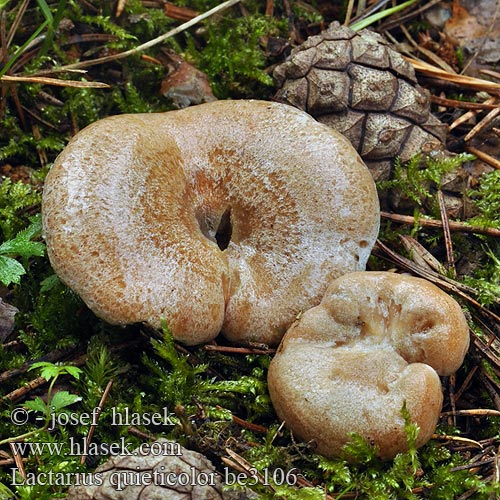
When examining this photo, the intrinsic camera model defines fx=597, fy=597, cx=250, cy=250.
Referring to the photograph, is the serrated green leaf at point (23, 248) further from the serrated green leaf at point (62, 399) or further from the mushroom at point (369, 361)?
the mushroom at point (369, 361)

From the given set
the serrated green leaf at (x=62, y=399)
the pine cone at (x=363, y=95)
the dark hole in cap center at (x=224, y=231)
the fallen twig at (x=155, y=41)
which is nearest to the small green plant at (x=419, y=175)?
the pine cone at (x=363, y=95)

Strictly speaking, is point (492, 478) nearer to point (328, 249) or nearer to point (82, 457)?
point (328, 249)

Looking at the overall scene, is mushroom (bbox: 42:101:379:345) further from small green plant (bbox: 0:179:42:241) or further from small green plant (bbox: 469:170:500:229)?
small green plant (bbox: 469:170:500:229)

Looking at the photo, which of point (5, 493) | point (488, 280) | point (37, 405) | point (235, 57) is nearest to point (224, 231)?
point (235, 57)

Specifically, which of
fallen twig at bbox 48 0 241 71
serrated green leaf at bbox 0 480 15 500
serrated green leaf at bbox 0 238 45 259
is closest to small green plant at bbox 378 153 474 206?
fallen twig at bbox 48 0 241 71

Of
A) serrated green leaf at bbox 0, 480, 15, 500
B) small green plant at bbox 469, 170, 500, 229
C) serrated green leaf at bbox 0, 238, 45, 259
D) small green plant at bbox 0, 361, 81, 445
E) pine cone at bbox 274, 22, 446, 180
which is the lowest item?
serrated green leaf at bbox 0, 480, 15, 500

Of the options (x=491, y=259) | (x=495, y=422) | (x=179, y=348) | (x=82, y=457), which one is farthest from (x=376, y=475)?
(x=491, y=259)
